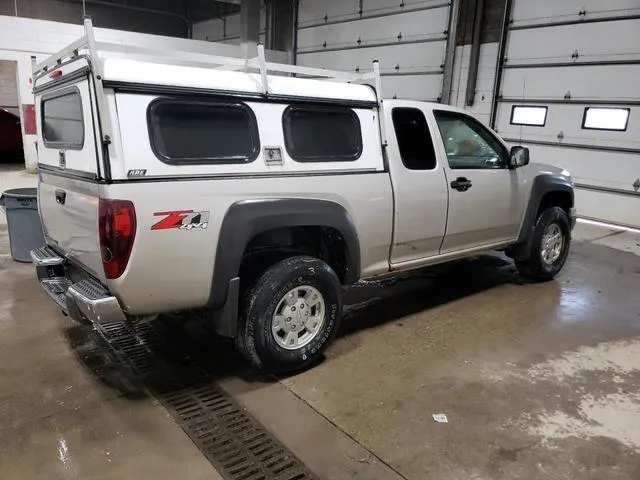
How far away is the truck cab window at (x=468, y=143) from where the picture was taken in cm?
417

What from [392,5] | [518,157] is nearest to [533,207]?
[518,157]

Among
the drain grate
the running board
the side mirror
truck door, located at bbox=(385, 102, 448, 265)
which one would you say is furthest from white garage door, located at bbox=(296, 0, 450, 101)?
the running board

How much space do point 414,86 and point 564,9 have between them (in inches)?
132

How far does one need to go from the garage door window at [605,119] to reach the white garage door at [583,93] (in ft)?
0.05

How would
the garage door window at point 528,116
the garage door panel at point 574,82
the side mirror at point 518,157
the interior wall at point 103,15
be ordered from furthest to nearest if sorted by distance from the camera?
the interior wall at point 103,15 → the garage door window at point 528,116 → the garage door panel at point 574,82 → the side mirror at point 518,157

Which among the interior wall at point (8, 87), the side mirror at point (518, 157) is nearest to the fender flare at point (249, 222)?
the side mirror at point (518, 157)

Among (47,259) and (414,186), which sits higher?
(414,186)

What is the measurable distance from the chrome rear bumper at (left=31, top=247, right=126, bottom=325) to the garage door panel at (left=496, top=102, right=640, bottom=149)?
848 cm

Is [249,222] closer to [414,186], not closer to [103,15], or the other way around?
[414,186]

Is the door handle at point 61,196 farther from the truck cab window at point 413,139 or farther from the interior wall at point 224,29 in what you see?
the interior wall at point 224,29

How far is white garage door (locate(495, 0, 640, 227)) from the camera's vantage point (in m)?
8.00

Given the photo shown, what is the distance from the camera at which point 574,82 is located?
8578mm

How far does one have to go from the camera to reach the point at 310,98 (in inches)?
126

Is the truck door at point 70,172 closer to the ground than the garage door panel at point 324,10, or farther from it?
closer to the ground
